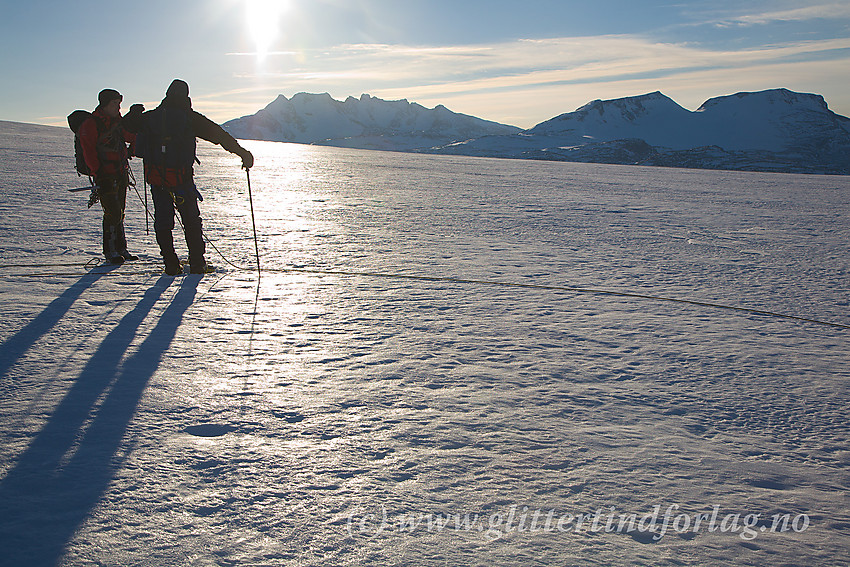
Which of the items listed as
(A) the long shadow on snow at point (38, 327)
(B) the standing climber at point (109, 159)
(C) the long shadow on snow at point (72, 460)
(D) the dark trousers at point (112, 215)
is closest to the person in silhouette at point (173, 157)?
(B) the standing climber at point (109, 159)

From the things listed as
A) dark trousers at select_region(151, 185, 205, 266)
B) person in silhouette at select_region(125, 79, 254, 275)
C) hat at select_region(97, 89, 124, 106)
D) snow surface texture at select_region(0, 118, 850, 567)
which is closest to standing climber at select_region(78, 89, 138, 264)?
hat at select_region(97, 89, 124, 106)

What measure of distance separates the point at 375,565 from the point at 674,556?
920 millimetres

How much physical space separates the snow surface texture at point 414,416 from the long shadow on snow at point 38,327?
0.08 feet

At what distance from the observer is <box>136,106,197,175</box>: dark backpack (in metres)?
4.86

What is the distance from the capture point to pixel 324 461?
2.08m

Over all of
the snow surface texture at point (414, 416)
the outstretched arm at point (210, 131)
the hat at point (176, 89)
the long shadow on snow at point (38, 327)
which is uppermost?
the hat at point (176, 89)

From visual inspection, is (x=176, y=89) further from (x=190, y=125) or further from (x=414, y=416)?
(x=414, y=416)

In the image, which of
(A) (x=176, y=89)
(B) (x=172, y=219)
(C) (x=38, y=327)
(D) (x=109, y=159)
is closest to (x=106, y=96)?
(D) (x=109, y=159)

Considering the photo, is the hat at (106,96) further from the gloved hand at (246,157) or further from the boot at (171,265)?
the boot at (171,265)

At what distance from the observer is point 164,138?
488 cm

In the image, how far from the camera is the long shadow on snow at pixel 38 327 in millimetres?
2949

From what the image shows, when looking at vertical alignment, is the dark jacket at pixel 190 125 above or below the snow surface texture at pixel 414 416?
above

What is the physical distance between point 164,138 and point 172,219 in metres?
0.73

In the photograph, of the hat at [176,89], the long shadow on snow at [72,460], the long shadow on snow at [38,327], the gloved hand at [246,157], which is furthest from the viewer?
the gloved hand at [246,157]
